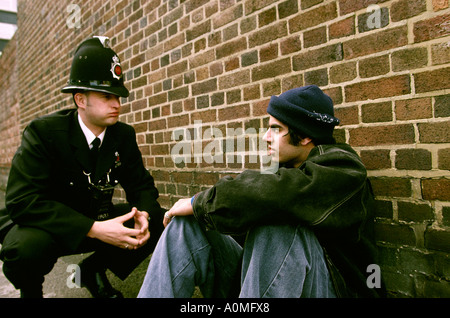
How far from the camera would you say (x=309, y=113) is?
4.93 feet

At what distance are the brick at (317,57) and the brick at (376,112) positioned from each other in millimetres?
326

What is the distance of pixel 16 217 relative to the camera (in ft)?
5.50

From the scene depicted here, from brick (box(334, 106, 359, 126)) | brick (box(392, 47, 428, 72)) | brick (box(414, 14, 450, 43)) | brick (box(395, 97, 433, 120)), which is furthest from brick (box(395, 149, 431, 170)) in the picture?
brick (box(414, 14, 450, 43))

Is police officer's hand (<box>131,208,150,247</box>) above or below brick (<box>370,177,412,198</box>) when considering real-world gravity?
below

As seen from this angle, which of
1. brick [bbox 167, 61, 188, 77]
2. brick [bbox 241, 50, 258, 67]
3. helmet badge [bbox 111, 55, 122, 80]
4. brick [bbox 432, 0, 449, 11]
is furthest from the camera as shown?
brick [bbox 167, 61, 188, 77]

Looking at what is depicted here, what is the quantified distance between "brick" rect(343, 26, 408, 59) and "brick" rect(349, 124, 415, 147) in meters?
0.40

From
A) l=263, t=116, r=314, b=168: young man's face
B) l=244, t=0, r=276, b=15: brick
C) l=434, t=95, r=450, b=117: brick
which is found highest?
l=244, t=0, r=276, b=15: brick

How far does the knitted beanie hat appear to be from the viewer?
1.53 meters

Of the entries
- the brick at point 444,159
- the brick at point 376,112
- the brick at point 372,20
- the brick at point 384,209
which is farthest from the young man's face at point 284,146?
the brick at point 372,20

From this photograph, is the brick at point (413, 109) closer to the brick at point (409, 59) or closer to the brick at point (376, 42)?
the brick at point (409, 59)

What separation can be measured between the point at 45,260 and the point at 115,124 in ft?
3.31

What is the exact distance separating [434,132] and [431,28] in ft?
1.58

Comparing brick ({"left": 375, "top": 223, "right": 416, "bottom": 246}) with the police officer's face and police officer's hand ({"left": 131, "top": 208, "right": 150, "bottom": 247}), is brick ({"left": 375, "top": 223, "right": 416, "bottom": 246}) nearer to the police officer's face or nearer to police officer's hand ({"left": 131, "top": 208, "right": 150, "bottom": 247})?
police officer's hand ({"left": 131, "top": 208, "right": 150, "bottom": 247})
